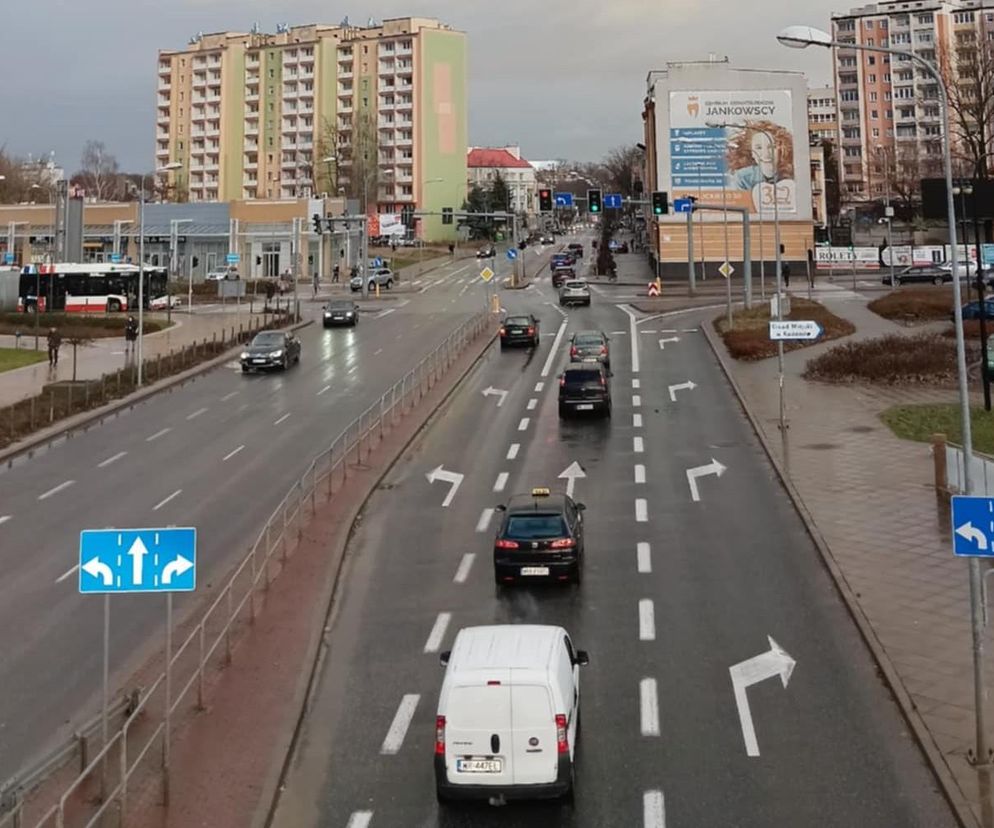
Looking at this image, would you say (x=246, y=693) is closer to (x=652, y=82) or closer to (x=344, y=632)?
(x=344, y=632)

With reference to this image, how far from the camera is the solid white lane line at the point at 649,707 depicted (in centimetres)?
1141

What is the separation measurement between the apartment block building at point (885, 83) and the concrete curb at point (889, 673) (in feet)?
356

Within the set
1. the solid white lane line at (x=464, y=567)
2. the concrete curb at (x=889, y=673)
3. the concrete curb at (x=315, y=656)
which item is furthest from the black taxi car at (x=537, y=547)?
the concrete curb at (x=889, y=673)

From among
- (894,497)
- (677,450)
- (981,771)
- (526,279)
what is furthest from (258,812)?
(526,279)

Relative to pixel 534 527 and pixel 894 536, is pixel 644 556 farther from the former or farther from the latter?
pixel 894 536

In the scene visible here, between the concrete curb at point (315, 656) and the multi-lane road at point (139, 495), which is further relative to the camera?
the multi-lane road at point (139, 495)

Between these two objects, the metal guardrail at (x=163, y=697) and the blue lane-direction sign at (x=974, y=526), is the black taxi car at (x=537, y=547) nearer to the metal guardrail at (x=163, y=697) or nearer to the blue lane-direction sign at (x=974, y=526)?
the metal guardrail at (x=163, y=697)

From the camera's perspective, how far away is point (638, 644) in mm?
14023

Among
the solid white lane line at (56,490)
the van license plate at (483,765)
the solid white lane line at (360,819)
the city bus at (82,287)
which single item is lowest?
the solid white lane line at (360,819)

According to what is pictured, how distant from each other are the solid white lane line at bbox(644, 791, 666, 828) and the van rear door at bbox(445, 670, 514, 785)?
1.22m

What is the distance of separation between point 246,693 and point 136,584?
3632 mm

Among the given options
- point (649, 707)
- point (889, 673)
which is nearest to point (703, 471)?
point (889, 673)

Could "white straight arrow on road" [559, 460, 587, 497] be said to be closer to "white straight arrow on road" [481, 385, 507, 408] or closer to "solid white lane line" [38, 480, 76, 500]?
"white straight arrow on road" [481, 385, 507, 408]

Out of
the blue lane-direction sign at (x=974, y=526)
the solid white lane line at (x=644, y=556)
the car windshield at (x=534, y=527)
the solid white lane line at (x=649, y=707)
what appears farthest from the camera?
the solid white lane line at (x=644, y=556)
